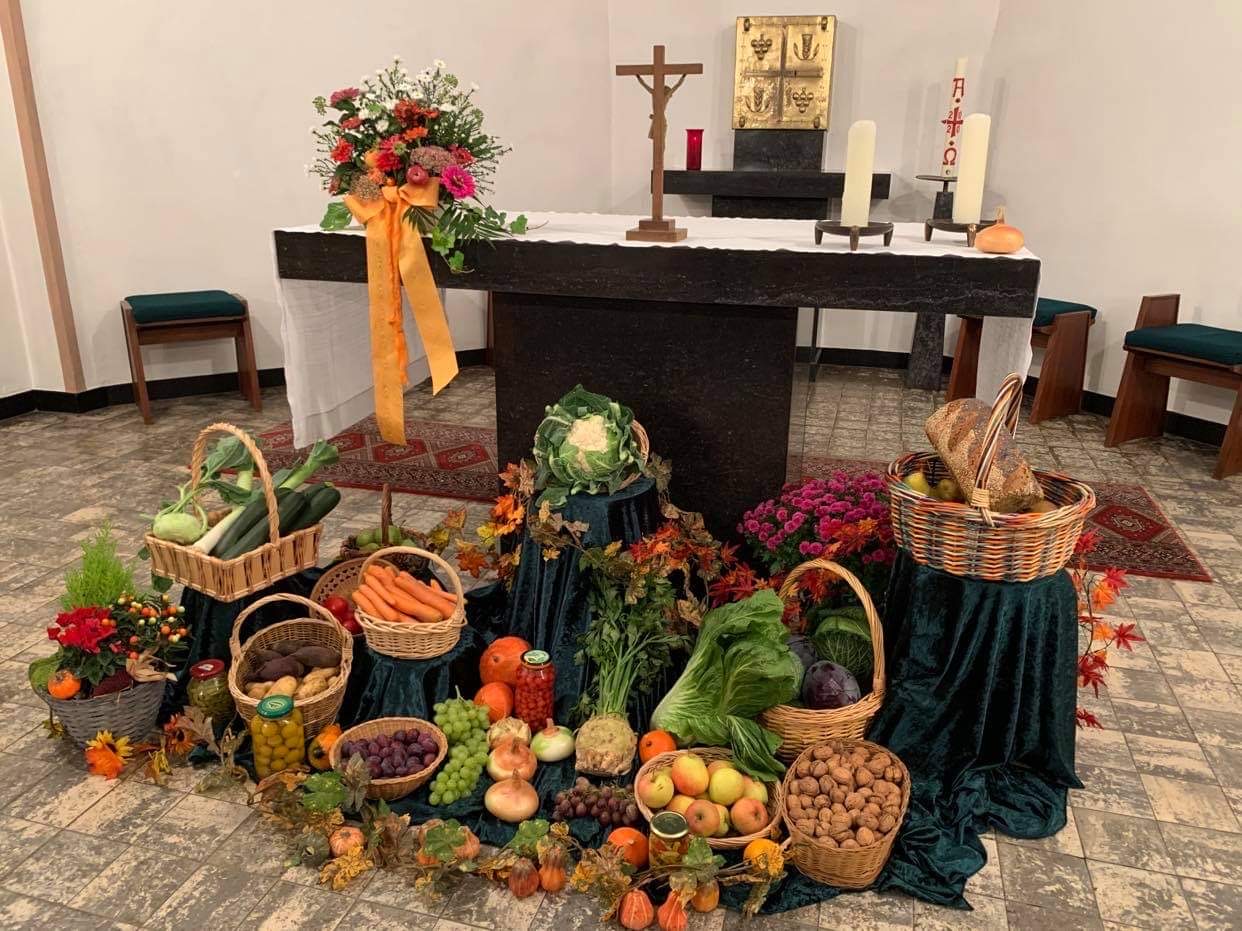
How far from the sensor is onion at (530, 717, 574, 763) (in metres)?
2.66

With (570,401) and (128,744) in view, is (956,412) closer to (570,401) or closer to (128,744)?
(570,401)

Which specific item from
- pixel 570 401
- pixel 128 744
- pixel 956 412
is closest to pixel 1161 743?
pixel 956 412

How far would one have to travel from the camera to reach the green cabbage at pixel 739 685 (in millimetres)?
2477

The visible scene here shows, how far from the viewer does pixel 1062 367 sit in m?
6.09

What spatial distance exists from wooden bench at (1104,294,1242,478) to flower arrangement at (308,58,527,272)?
399 centimetres

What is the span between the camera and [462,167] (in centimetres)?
312

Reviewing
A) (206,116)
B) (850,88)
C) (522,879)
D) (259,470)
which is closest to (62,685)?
(259,470)

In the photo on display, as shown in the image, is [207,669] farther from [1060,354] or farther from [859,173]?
[1060,354]

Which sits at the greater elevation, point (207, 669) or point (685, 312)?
point (685, 312)

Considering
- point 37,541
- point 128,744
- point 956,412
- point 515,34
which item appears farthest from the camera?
point 515,34

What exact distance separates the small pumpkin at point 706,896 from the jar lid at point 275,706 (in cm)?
116

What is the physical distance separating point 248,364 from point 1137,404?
547 cm

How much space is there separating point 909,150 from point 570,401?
517cm

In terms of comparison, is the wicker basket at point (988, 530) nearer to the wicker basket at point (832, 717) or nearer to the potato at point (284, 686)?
the wicker basket at point (832, 717)
